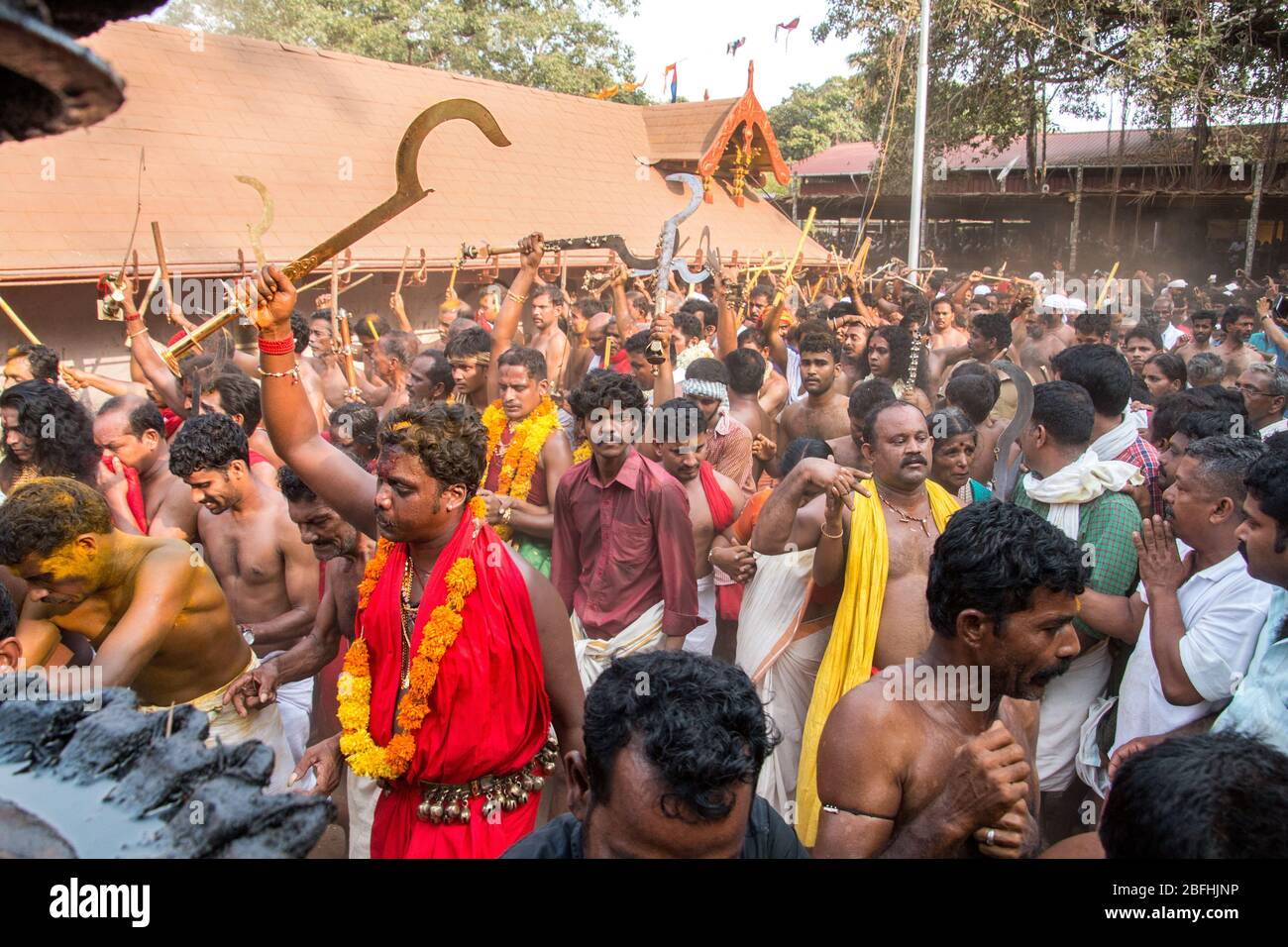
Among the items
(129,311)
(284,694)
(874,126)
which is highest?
(874,126)

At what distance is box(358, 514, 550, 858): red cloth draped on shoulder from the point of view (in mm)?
2738

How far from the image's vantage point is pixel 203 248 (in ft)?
35.0

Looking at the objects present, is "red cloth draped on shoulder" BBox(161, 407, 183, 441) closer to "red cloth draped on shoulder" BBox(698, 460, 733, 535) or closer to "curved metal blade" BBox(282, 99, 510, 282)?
"red cloth draped on shoulder" BBox(698, 460, 733, 535)

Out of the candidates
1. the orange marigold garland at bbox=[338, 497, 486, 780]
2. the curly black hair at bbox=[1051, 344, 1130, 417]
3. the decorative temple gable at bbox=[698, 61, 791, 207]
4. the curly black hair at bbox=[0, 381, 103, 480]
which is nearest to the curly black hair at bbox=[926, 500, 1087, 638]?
the orange marigold garland at bbox=[338, 497, 486, 780]

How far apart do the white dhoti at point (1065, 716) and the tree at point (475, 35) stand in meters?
22.3

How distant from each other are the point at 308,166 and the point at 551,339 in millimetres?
6501

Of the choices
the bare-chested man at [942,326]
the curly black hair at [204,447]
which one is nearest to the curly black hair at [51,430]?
the curly black hair at [204,447]

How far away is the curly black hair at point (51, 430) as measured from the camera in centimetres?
446

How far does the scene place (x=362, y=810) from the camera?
10.5 feet

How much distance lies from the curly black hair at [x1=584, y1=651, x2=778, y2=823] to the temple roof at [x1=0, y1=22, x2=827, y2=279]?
756 cm

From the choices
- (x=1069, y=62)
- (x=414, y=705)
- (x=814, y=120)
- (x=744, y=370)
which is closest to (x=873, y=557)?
(x=414, y=705)
